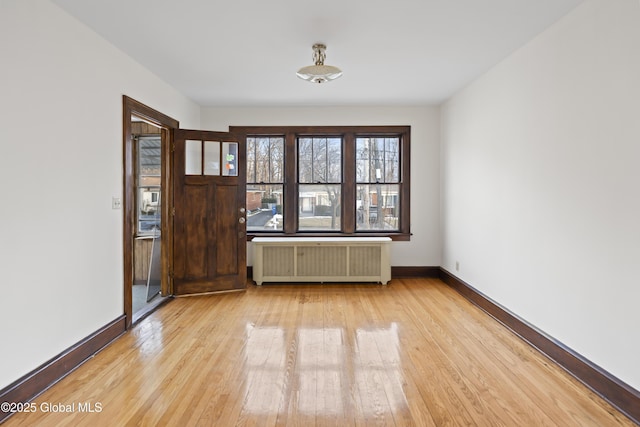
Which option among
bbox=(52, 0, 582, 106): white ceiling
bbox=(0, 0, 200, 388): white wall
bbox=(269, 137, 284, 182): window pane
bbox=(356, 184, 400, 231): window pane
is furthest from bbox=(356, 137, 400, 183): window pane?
bbox=(0, 0, 200, 388): white wall

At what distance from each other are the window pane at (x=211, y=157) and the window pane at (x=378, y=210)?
85.7 inches

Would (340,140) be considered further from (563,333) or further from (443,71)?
(563,333)

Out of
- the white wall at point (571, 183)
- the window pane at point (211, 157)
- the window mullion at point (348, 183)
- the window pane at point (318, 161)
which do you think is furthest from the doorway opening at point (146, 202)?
the white wall at point (571, 183)

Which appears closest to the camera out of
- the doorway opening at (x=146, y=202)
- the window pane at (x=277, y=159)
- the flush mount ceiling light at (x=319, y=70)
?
the flush mount ceiling light at (x=319, y=70)

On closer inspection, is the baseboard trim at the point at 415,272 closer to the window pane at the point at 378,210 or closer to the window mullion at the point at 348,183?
the window pane at the point at 378,210

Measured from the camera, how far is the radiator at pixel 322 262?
5367mm

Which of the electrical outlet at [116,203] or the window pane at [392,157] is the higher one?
the window pane at [392,157]

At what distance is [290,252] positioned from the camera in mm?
5383

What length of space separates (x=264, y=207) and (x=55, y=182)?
134 inches

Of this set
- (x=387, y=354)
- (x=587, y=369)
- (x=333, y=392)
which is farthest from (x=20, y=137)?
(x=587, y=369)

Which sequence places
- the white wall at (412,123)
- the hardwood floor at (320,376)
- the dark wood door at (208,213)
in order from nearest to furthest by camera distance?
the hardwood floor at (320,376), the dark wood door at (208,213), the white wall at (412,123)

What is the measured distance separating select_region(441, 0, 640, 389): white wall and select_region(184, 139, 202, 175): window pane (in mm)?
3417

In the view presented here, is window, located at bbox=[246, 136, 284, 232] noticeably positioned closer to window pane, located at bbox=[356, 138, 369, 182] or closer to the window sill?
the window sill

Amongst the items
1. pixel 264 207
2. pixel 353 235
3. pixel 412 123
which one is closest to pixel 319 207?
pixel 353 235
